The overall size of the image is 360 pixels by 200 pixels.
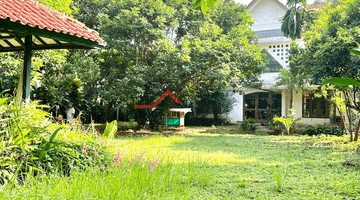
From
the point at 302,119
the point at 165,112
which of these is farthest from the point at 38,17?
the point at 302,119

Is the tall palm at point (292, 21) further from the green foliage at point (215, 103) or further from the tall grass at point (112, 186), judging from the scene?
the tall grass at point (112, 186)

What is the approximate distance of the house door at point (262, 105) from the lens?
64.4 feet

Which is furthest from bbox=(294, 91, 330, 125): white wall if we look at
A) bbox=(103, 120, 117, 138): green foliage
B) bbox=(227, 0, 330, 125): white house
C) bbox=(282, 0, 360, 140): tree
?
bbox=(103, 120, 117, 138): green foliage

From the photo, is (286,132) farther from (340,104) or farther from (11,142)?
(11,142)

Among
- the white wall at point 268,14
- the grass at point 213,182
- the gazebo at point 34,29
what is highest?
the white wall at point 268,14

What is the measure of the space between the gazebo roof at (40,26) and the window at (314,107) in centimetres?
1519

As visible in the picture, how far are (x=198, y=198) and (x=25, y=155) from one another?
2.25 metres

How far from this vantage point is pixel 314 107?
57.5 ft

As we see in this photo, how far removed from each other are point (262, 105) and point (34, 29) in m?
17.5

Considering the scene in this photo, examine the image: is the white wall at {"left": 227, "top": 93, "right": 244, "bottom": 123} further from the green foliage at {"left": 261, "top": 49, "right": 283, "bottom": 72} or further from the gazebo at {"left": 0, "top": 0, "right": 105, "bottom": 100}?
the gazebo at {"left": 0, "top": 0, "right": 105, "bottom": 100}

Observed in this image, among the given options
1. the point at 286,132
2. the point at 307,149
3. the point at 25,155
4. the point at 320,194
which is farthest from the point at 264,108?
the point at 25,155

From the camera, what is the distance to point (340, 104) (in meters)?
10.2

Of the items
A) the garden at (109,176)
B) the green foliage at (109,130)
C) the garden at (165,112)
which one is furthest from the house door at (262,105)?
the green foliage at (109,130)

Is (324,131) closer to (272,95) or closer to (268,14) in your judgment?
(272,95)
